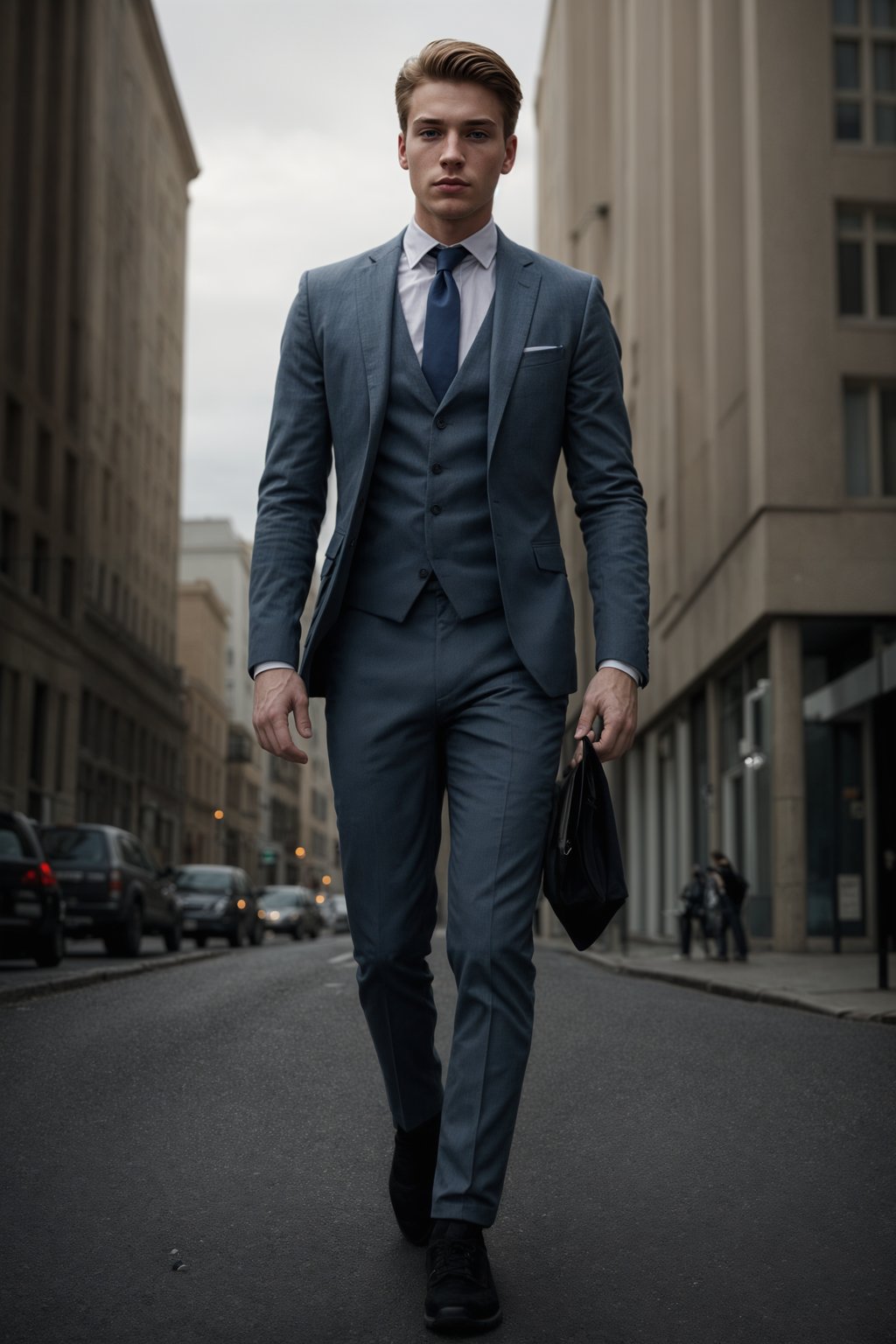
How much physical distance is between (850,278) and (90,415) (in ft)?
99.1

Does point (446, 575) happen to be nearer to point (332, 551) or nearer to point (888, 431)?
point (332, 551)

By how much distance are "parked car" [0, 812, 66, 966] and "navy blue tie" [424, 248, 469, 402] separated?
45.7ft

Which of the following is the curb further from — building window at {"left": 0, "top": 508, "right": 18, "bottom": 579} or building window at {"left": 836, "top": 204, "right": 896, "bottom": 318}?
building window at {"left": 0, "top": 508, "right": 18, "bottom": 579}

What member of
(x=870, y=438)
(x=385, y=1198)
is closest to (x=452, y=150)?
(x=385, y=1198)

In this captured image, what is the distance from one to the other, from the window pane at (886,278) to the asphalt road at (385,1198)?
19.9 metres

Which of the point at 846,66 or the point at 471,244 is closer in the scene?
the point at 471,244

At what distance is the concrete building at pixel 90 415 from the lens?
41.2 meters

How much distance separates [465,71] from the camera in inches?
142

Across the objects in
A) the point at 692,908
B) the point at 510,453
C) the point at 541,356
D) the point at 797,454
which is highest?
the point at 797,454

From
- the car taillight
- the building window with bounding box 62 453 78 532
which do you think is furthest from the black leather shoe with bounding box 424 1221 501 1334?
the building window with bounding box 62 453 78 532

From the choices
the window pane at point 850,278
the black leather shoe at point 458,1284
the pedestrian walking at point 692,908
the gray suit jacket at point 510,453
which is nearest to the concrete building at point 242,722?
the window pane at point 850,278

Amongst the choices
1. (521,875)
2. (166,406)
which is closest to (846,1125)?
(521,875)

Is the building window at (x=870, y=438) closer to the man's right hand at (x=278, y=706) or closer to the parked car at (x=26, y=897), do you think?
the parked car at (x=26, y=897)

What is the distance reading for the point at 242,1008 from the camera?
34.2ft
